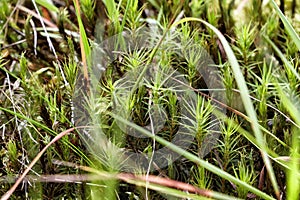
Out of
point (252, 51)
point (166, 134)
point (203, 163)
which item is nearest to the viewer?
point (203, 163)

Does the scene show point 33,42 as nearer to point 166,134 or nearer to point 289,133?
point 166,134

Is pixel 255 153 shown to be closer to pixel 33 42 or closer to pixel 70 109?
pixel 70 109

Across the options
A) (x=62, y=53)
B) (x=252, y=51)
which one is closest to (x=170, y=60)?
(x=252, y=51)

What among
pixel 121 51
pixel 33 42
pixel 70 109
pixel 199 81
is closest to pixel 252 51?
pixel 199 81

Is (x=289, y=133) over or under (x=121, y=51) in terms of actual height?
under

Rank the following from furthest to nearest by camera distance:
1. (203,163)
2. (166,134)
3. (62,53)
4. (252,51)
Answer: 1. (62,53)
2. (252,51)
3. (166,134)
4. (203,163)

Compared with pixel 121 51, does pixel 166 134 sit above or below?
below

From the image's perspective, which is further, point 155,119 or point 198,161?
point 155,119

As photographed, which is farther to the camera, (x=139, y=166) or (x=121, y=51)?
(x=121, y=51)

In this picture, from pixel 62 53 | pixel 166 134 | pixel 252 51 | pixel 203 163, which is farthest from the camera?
pixel 62 53
